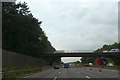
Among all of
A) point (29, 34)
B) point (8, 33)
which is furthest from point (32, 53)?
point (8, 33)

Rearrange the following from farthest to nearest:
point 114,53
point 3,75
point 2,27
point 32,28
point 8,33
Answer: point 114,53 < point 32,28 < point 8,33 < point 2,27 < point 3,75

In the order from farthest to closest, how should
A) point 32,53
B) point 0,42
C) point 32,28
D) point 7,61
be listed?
point 32,53, point 32,28, point 0,42, point 7,61

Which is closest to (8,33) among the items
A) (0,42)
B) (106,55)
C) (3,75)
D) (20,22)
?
(20,22)

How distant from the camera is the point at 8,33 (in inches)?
3342

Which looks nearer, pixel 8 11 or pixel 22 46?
pixel 8 11

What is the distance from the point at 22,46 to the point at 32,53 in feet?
37.3

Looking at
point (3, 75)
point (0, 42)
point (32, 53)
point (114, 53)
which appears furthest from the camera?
point (114, 53)

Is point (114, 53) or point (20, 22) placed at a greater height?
point (20, 22)

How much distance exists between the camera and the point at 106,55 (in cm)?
11425

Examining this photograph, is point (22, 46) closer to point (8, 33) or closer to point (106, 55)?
point (8, 33)

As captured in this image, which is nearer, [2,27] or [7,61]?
[7,61]

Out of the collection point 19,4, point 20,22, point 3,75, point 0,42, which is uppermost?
point 19,4

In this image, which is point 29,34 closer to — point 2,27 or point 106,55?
point 2,27

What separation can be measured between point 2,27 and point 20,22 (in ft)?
18.2
